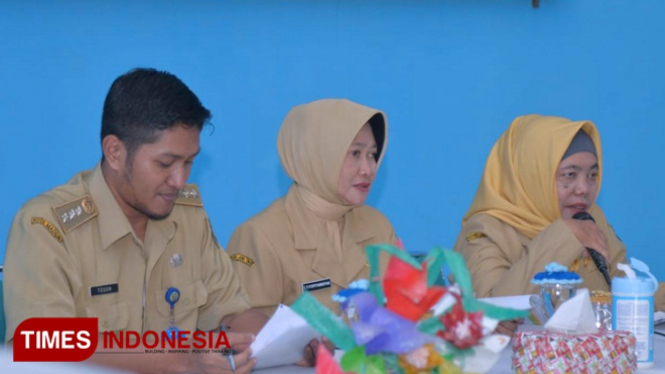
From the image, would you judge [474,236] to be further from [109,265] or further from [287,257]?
[109,265]

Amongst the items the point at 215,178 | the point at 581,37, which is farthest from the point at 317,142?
the point at 581,37

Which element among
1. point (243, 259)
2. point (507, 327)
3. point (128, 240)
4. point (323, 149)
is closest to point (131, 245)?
point (128, 240)

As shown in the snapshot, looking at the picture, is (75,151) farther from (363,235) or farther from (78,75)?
(363,235)

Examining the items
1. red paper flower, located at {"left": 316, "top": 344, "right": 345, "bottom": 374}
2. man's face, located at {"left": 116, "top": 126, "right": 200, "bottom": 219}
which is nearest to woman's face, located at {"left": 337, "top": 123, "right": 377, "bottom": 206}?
man's face, located at {"left": 116, "top": 126, "right": 200, "bottom": 219}

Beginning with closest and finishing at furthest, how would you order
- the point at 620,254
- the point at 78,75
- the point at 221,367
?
the point at 221,367, the point at 620,254, the point at 78,75

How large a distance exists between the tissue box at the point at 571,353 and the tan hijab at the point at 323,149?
108cm

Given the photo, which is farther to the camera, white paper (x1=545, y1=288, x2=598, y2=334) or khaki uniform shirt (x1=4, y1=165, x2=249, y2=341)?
khaki uniform shirt (x1=4, y1=165, x2=249, y2=341)

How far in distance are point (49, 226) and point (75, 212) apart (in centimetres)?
9

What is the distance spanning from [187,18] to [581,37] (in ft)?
5.01

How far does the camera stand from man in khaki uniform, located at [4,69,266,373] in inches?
74.5

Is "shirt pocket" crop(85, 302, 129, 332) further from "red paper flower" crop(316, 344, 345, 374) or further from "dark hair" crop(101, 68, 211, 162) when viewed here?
"red paper flower" crop(316, 344, 345, 374)

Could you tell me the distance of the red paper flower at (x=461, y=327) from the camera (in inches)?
43.3

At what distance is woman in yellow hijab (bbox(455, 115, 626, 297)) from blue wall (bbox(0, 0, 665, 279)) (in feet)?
1.77

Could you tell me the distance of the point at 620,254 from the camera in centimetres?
288
